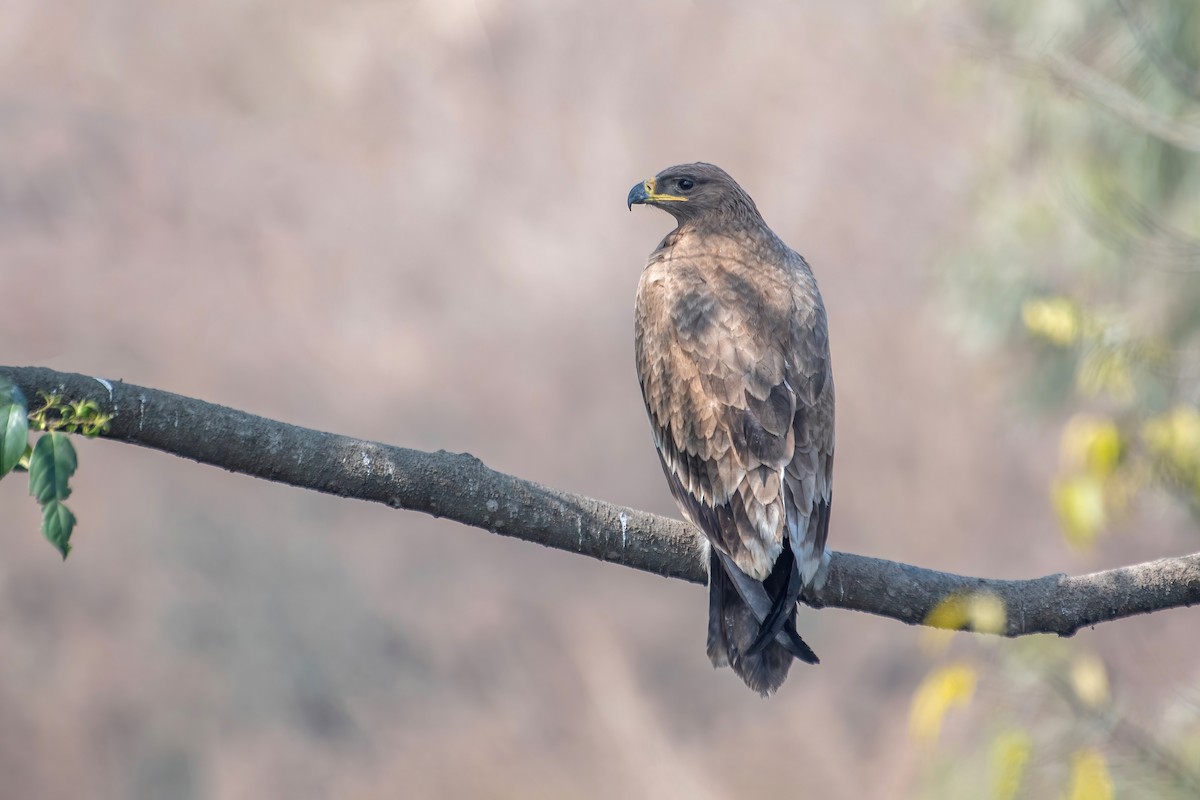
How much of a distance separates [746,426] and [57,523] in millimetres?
2076

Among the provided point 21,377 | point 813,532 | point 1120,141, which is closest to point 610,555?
point 813,532

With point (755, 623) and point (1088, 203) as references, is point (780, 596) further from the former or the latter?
point (1088, 203)

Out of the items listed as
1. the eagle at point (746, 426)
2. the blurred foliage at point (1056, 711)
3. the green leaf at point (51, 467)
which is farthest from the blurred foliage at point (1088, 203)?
the green leaf at point (51, 467)

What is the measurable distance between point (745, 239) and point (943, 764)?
358 cm

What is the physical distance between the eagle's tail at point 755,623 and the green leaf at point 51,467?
70.2 inches

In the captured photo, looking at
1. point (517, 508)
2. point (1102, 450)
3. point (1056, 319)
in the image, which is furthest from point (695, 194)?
point (517, 508)

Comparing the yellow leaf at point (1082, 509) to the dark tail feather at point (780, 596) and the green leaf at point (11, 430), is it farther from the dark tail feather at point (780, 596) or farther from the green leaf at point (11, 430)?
the green leaf at point (11, 430)

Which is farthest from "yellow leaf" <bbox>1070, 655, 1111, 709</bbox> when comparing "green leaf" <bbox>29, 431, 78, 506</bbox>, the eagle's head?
"green leaf" <bbox>29, 431, 78, 506</bbox>

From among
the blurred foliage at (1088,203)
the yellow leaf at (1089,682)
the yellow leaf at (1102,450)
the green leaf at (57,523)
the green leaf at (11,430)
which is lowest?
the yellow leaf at (1089,682)

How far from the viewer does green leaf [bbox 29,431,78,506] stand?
2.10 metres

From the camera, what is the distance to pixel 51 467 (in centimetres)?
212

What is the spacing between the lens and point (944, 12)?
34.2 feet

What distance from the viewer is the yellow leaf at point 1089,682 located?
312 centimetres

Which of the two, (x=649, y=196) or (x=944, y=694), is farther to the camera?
(x=649, y=196)
